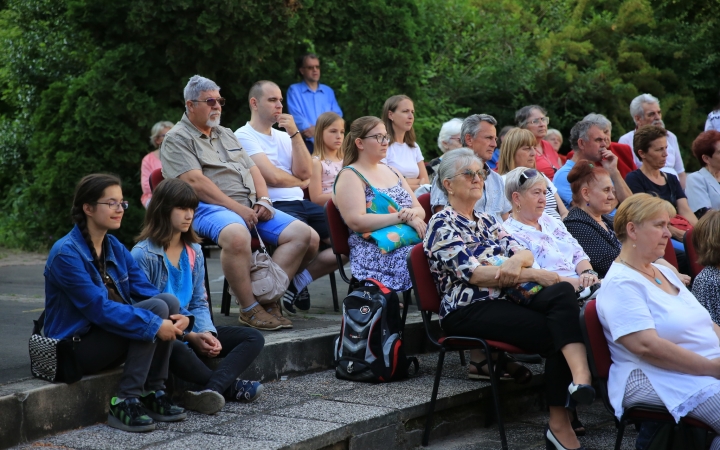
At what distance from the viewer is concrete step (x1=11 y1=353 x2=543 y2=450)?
12.0 feet

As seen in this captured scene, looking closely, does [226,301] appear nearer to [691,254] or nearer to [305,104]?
[305,104]

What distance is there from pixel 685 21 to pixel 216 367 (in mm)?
11447

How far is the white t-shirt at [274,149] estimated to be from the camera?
6.18m

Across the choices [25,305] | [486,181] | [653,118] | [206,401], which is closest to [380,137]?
[486,181]

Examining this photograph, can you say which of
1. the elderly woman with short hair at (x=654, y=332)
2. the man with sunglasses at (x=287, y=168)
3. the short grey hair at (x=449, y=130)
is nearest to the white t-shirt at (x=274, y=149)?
the man with sunglasses at (x=287, y=168)

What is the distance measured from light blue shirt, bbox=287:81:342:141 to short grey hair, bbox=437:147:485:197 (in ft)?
11.4

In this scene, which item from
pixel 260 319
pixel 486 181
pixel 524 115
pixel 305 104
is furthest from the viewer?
pixel 305 104

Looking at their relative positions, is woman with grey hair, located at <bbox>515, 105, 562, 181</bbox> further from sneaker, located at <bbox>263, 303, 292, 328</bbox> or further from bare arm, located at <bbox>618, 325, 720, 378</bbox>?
bare arm, located at <bbox>618, 325, 720, 378</bbox>

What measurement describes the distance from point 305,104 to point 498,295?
4.27 metres

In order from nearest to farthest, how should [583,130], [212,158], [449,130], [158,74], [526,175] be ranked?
1. [526,175]
2. [212,158]
3. [583,130]
4. [449,130]
5. [158,74]

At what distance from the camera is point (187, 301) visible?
441cm

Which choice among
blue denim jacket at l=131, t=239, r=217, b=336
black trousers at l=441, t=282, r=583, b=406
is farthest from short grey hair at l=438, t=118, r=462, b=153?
blue denim jacket at l=131, t=239, r=217, b=336

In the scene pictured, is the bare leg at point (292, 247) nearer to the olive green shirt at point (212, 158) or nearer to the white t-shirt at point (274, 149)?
the olive green shirt at point (212, 158)

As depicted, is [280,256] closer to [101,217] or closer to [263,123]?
[263,123]
